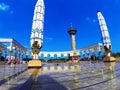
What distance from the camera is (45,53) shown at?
108 metres

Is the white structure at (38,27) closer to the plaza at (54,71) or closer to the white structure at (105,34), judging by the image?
the plaza at (54,71)

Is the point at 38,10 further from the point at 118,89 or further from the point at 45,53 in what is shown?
the point at 45,53

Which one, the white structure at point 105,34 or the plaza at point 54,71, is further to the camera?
the white structure at point 105,34

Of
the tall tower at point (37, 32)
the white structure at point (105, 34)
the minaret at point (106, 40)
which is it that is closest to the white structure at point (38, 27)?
the tall tower at point (37, 32)

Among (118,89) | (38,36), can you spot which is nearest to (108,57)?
(38,36)

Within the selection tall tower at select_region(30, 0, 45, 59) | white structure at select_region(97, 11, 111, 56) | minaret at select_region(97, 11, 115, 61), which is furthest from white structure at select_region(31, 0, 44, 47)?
white structure at select_region(97, 11, 111, 56)

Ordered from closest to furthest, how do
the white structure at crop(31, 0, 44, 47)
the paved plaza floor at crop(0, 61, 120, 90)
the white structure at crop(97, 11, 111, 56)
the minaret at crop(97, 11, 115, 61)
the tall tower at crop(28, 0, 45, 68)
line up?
the paved plaza floor at crop(0, 61, 120, 90) → the tall tower at crop(28, 0, 45, 68) → the white structure at crop(31, 0, 44, 47) → the minaret at crop(97, 11, 115, 61) → the white structure at crop(97, 11, 111, 56)

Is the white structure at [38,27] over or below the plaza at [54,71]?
over

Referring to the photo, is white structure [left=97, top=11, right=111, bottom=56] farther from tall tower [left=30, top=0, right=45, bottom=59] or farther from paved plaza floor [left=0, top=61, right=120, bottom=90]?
paved plaza floor [left=0, top=61, right=120, bottom=90]

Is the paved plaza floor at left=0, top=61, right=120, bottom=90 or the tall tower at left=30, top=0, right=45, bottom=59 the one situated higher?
the tall tower at left=30, top=0, right=45, bottom=59

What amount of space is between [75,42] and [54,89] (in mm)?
76315

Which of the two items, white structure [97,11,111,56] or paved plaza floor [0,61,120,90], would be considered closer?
paved plaza floor [0,61,120,90]

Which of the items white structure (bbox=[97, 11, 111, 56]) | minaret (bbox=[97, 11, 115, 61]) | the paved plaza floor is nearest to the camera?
the paved plaza floor

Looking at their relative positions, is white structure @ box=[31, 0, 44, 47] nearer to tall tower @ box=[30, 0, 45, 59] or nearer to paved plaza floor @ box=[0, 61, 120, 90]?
tall tower @ box=[30, 0, 45, 59]
